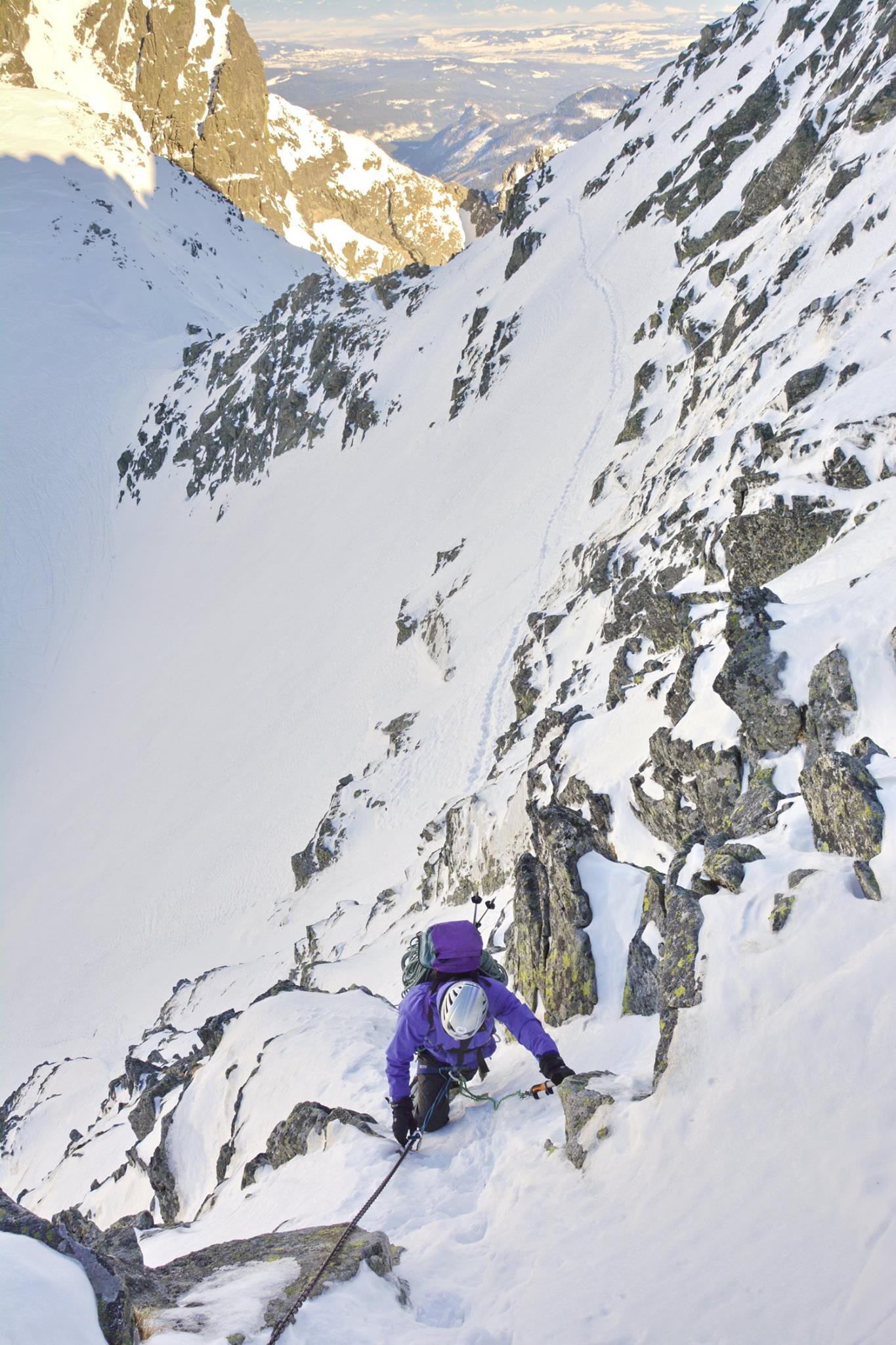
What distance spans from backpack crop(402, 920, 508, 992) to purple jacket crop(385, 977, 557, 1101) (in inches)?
2.6

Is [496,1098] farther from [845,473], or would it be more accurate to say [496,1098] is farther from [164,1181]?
[845,473]

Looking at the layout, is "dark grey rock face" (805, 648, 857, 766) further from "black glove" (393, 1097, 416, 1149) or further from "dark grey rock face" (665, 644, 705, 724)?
"black glove" (393, 1097, 416, 1149)

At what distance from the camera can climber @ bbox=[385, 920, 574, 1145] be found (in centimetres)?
618

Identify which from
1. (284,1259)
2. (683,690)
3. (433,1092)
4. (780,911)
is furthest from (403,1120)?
(683,690)

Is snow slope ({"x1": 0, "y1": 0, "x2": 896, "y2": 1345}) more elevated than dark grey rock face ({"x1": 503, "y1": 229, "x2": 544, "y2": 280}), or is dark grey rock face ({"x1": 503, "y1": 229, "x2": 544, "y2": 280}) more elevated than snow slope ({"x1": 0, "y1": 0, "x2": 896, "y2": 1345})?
dark grey rock face ({"x1": 503, "y1": 229, "x2": 544, "y2": 280})

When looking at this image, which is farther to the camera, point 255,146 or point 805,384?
point 255,146

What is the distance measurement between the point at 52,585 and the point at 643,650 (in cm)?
5702

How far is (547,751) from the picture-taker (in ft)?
52.5

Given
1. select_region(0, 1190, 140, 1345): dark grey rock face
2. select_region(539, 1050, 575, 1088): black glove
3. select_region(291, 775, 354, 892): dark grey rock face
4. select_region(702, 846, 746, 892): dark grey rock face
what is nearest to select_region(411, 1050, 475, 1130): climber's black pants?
select_region(539, 1050, 575, 1088): black glove

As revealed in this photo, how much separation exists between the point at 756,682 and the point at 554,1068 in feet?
17.0

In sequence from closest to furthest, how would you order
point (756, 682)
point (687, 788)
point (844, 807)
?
point (844, 807), point (756, 682), point (687, 788)

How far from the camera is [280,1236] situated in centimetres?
558

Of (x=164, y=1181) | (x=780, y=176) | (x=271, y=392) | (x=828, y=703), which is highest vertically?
(x=780, y=176)

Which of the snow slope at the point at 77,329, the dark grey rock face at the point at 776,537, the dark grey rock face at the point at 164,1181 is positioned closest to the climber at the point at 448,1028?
the dark grey rock face at the point at 164,1181
